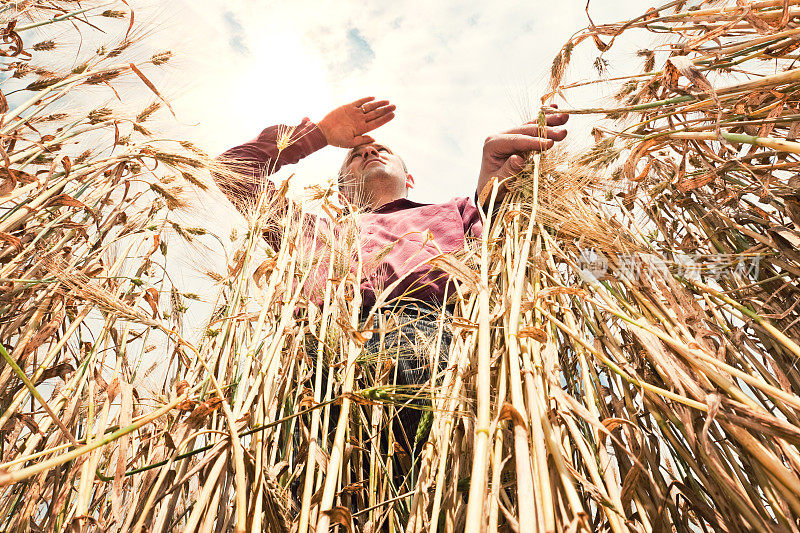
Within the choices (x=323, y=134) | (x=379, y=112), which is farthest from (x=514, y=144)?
(x=323, y=134)

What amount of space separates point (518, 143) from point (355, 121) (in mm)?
822

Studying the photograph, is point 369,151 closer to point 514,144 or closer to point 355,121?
→ point 355,121

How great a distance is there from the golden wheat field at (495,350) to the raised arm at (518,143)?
3.4 inches

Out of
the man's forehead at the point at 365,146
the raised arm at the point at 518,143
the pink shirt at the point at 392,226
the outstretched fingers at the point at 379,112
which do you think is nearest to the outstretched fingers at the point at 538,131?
the raised arm at the point at 518,143

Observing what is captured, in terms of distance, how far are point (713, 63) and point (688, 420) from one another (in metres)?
0.51

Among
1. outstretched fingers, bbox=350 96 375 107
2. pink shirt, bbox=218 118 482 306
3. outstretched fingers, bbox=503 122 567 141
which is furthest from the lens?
outstretched fingers, bbox=350 96 375 107

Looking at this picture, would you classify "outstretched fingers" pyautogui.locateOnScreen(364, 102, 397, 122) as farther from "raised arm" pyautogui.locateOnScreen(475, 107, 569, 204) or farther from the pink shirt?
"raised arm" pyautogui.locateOnScreen(475, 107, 569, 204)

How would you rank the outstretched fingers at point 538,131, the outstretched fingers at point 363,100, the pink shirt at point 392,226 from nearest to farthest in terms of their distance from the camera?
1. the outstretched fingers at point 538,131
2. the pink shirt at point 392,226
3. the outstretched fingers at point 363,100

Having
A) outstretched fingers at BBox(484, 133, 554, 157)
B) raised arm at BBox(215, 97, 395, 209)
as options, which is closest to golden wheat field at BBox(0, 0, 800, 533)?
outstretched fingers at BBox(484, 133, 554, 157)

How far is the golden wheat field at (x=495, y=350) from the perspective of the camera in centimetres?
48

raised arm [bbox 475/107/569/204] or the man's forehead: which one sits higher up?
the man's forehead

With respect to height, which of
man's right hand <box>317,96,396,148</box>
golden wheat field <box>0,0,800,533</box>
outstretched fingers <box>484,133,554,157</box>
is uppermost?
man's right hand <box>317,96,396,148</box>

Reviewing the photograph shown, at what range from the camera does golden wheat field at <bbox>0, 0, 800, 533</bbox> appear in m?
0.48

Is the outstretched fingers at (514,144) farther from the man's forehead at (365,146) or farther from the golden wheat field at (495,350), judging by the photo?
the man's forehead at (365,146)
